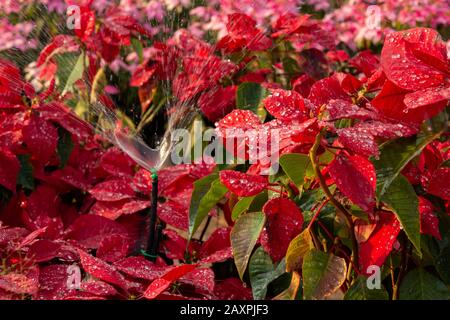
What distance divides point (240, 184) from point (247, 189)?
1cm

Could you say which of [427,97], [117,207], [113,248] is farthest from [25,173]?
[427,97]

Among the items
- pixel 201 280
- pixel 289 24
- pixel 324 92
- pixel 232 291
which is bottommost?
pixel 232 291

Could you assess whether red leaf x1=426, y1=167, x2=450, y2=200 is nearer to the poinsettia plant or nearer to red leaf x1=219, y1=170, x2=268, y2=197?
the poinsettia plant

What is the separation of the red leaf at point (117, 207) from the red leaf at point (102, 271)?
0.29 m

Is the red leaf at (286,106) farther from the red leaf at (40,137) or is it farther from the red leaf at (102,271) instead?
the red leaf at (40,137)

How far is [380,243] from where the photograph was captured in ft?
3.13

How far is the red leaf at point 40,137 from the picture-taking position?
4.53ft

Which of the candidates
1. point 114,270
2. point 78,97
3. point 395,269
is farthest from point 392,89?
point 78,97

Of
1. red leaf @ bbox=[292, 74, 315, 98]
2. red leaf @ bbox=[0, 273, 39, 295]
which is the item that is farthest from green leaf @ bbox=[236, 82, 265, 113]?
red leaf @ bbox=[0, 273, 39, 295]

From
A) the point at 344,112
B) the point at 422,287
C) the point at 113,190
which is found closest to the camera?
the point at 344,112

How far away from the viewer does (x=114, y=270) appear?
1012mm

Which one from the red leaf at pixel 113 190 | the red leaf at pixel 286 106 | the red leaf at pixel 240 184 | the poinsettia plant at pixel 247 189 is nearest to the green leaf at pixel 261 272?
the poinsettia plant at pixel 247 189

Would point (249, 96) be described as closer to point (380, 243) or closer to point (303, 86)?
point (303, 86)
